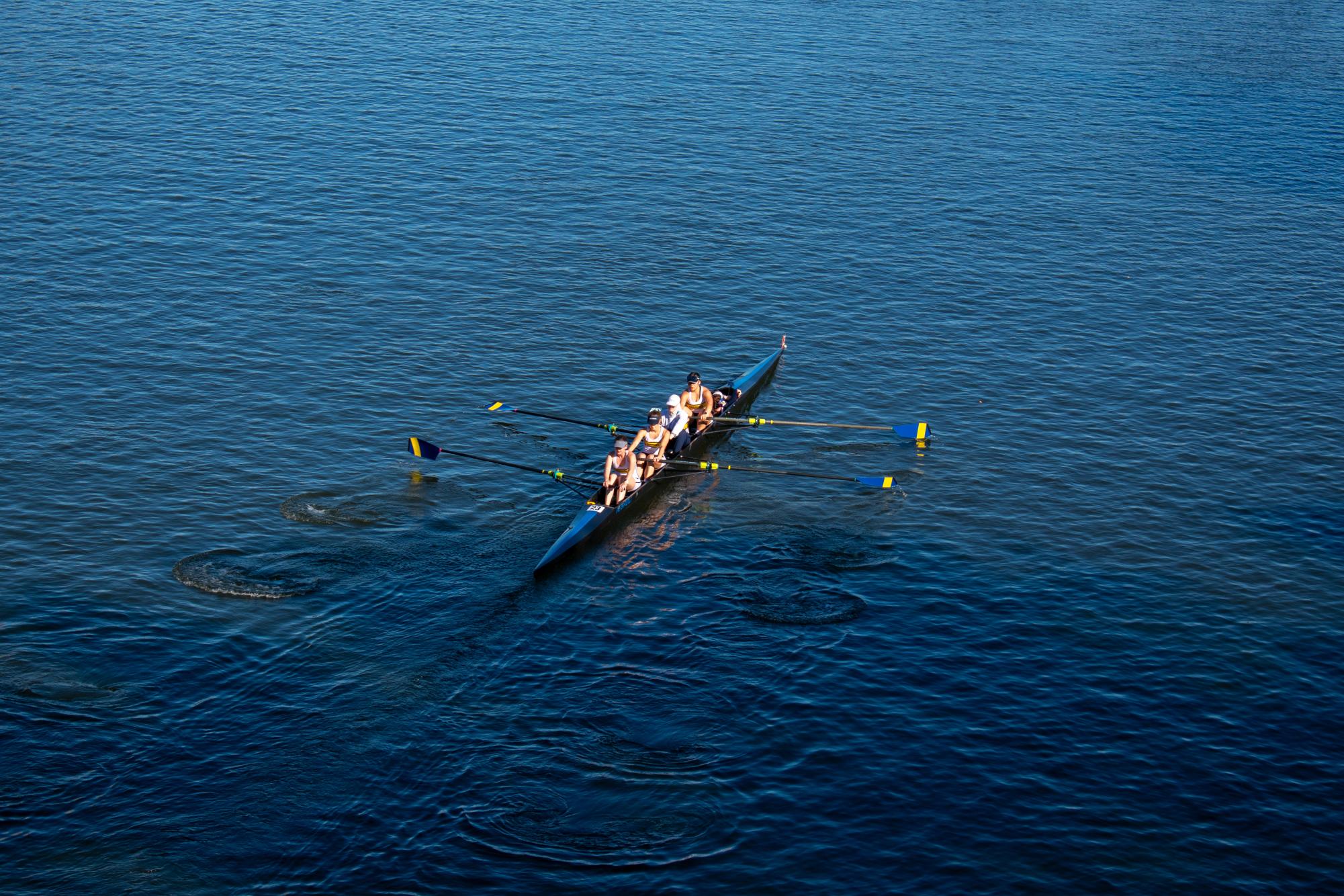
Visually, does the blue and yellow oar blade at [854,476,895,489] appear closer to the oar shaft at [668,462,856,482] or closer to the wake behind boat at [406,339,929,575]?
the wake behind boat at [406,339,929,575]

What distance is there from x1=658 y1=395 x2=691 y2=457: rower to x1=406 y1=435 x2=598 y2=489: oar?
3604 mm

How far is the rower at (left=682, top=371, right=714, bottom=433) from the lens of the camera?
4834 cm

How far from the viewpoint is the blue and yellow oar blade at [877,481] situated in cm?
4491

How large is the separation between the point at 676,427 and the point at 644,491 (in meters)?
3.71

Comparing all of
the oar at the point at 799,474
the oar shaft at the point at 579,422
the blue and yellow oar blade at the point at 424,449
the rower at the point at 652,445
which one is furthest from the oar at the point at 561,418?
the blue and yellow oar blade at the point at 424,449

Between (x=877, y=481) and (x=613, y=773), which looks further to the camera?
(x=877, y=481)

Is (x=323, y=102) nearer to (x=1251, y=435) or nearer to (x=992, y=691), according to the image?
(x=1251, y=435)

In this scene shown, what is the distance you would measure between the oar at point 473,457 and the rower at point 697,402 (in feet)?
17.5

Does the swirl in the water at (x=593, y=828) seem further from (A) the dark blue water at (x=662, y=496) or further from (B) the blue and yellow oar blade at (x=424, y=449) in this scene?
(B) the blue and yellow oar blade at (x=424, y=449)

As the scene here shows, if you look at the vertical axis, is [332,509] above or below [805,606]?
above

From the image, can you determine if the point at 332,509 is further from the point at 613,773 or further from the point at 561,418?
the point at 613,773

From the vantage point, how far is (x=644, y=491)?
1738 inches

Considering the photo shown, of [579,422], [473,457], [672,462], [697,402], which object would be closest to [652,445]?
[672,462]

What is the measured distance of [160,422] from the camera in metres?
48.6
